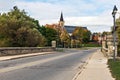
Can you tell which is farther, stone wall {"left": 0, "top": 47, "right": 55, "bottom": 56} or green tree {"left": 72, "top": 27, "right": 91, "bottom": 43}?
green tree {"left": 72, "top": 27, "right": 91, "bottom": 43}

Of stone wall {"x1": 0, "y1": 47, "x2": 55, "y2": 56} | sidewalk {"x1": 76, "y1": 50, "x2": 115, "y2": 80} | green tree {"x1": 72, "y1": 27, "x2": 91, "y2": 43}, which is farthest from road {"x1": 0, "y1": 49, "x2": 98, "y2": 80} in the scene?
green tree {"x1": 72, "y1": 27, "x2": 91, "y2": 43}

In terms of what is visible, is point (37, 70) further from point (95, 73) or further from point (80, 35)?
point (80, 35)

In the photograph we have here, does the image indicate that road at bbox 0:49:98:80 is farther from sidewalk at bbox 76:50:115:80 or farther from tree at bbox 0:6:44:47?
tree at bbox 0:6:44:47

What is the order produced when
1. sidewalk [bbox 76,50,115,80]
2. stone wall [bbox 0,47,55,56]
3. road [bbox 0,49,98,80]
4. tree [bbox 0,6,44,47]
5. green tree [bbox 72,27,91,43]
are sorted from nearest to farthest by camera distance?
1. road [bbox 0,49,98,80]
2. sidewalk [bbox 76,50,115,80]
3. stone wall [bbox 0,47,55,56]
4. tree [bbox 0,6,44,47]
5. green tree [bbox 72,27,91,43]

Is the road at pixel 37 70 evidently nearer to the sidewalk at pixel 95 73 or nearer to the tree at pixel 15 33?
the sidewalk at pixel 95 73

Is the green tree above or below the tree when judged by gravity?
above

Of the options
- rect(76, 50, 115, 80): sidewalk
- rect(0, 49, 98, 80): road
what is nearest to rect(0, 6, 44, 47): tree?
rect(0, 49, 98, 80): road

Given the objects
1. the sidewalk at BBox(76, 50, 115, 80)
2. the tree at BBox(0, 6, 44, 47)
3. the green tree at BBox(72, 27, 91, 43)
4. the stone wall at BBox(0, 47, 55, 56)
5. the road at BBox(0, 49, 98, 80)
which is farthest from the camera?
the green tree at BBox(72, 27, 91, 43)

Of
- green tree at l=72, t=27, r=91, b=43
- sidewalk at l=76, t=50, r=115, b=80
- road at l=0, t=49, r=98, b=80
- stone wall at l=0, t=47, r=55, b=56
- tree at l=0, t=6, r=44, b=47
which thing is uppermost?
green tree at l=72, t=27, r=91, b=43

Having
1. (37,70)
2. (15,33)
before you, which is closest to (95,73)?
(37,70)

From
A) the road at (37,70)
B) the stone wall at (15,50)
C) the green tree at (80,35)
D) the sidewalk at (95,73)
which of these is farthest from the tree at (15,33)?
the green tree at (80,35)

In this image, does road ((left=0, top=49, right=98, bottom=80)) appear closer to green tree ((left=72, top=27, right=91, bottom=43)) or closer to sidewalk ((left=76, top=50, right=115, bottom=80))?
sidewalk ((left=76, top=50, right=115, bottom=80))

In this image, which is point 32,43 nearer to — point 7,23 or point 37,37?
point 37,37

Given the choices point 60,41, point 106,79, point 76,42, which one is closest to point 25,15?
point 106,79
